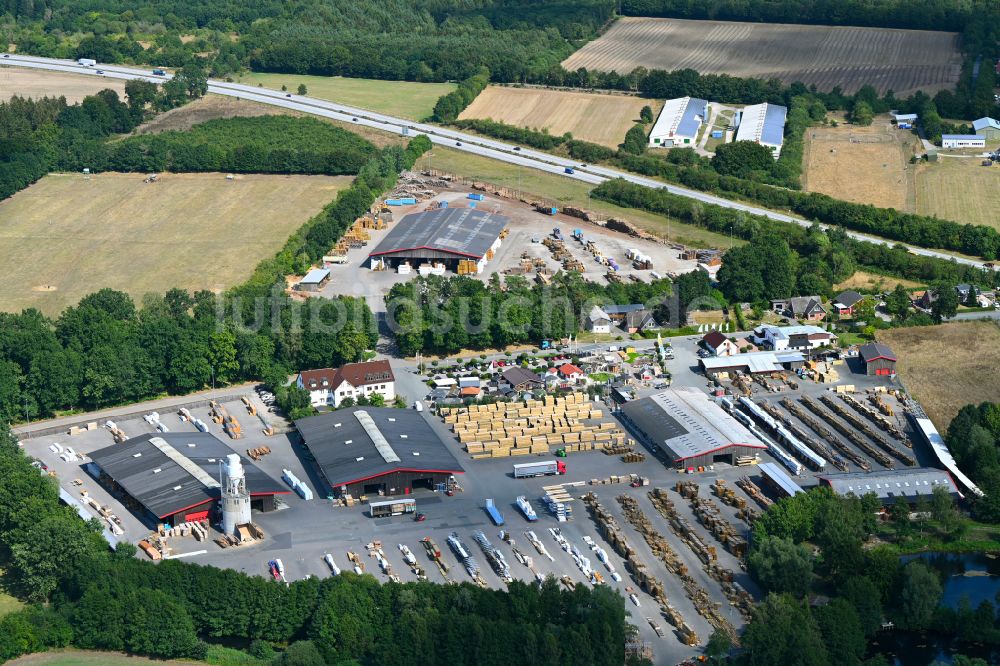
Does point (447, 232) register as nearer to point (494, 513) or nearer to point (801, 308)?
point (801, 308)

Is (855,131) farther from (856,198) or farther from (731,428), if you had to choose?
(731,428)

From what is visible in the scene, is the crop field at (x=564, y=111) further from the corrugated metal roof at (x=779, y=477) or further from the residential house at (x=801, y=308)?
the corrugated metal roof at (x=779, y=477)

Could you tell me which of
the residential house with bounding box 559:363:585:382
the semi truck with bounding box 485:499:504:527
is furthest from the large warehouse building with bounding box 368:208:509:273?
the semi truck with bounding box 485:499:504:527

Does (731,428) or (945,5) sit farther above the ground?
(945,5)

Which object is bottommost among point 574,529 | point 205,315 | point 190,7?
point 574,529

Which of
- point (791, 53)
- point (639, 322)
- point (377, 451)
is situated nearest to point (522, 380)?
point (639, 322)

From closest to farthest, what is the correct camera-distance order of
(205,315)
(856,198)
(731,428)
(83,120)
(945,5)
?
(731,428) → (205,315) → (856,198) → (83,120) → (945,5)

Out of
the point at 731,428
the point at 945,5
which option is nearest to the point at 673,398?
the point at 731,428
